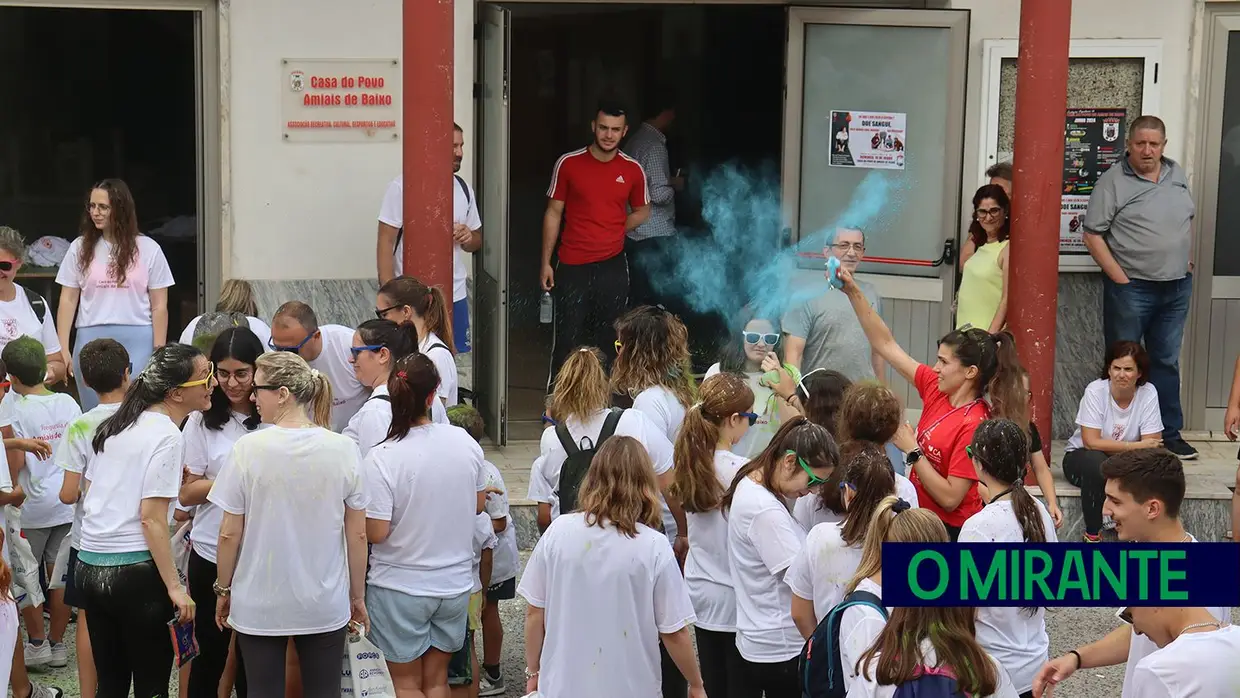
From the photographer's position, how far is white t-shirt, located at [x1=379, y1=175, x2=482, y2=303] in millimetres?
8930

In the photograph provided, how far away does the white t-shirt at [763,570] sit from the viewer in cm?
504

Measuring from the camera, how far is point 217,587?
17.5ft

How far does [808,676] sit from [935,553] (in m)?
1.53

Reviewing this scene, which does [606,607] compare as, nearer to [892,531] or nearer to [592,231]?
[892,531]

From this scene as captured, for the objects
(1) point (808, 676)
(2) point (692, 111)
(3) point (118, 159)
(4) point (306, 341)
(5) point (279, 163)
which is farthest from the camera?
(2) point (692, 111)

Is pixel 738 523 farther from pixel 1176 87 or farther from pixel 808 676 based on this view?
pixel 1176 87

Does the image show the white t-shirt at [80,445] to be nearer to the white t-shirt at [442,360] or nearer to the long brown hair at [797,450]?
the white t-shirt at [442,360]

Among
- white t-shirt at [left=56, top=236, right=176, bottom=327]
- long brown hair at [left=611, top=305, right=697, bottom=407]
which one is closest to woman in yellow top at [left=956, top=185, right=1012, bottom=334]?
long brown hair at [left=611, top=305, right=697, bottom=407]

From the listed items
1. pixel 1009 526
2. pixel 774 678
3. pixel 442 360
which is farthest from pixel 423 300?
pixel 1009 526

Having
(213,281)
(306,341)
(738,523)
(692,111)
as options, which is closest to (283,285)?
(213,281)

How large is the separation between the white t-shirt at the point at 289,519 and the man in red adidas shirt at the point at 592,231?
15.6 feet

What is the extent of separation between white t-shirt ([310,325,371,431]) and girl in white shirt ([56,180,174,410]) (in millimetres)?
1914

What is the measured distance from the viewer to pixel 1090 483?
858cm

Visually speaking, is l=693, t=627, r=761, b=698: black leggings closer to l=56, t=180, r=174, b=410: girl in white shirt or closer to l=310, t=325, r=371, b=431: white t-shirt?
l=310, t=325, r=371, b=431: white t-shirt
